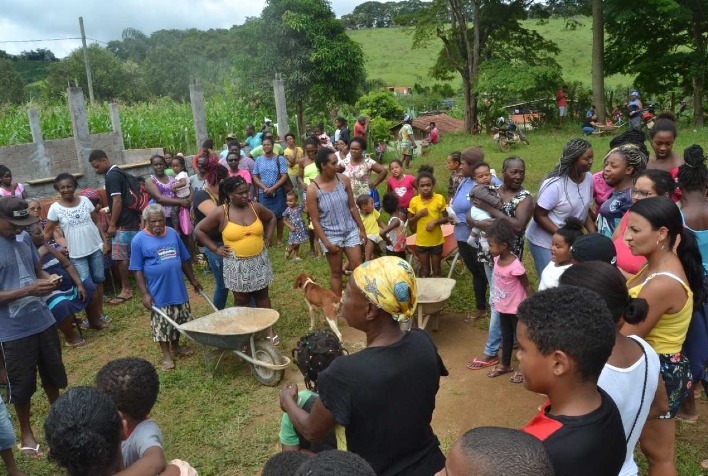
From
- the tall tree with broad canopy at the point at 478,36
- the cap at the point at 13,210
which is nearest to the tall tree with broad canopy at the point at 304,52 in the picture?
the tall tree with broad canopy at the point at 478,36

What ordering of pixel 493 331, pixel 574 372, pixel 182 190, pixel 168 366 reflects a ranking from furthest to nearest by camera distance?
1. pixel 182 190
2. pixel 168 366
3. pixel 493 331
4. pixel 574 372

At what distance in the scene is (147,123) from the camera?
1639 cm

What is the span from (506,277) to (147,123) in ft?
46.4

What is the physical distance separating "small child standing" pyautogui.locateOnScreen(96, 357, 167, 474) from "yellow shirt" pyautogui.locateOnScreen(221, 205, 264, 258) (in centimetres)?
273

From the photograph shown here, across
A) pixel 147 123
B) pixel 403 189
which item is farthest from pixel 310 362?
pixel 147 123

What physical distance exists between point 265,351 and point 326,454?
382 centimetres

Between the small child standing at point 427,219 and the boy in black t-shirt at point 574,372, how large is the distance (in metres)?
4.61

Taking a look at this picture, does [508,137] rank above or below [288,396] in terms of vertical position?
above

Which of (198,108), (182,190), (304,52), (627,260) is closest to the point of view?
(627,260)

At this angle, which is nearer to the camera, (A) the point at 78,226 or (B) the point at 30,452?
(B) the point at 30,452

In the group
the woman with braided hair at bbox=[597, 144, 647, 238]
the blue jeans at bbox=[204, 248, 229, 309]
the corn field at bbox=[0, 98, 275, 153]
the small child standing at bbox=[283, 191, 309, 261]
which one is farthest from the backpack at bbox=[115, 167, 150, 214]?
the corn field at bbox=[0, 98, 275, 153]

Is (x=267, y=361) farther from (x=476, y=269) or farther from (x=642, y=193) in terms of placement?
(x=642, y=193)

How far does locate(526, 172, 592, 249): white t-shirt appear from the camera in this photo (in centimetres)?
473

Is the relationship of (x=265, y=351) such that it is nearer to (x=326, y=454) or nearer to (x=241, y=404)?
(x=241, y=404)
